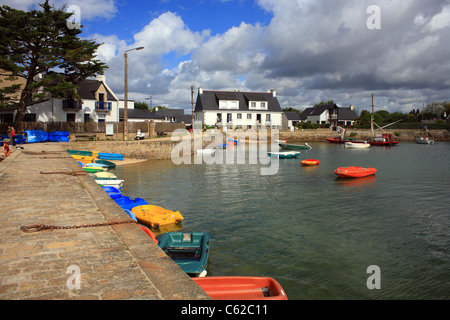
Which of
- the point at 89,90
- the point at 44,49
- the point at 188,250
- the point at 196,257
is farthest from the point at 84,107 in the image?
the point at 196,257

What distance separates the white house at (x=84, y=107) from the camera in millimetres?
41344

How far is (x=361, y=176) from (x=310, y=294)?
2041 centimetres

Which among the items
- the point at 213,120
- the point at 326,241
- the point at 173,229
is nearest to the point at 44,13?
the point at 173,229

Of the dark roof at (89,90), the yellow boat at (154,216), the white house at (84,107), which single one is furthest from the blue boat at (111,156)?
the yellow boat at (154,216)

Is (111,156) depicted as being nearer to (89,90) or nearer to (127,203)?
(89,90)

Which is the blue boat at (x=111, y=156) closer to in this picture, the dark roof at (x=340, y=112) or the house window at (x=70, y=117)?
the house window at (x=70, y=117)

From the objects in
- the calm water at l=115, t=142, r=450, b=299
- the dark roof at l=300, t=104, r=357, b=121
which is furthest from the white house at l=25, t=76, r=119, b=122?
the dark roof at l=300, t=104, r=357, b=121

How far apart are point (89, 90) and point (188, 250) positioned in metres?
43.4

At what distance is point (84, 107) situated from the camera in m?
44.8

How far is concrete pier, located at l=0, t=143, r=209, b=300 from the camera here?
4496 millimetres

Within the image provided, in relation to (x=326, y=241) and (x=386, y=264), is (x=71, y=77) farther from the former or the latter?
(x=386, y=264)

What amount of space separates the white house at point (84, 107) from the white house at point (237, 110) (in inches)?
998

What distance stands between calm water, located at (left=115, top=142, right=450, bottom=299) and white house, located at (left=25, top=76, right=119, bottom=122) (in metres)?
21.6

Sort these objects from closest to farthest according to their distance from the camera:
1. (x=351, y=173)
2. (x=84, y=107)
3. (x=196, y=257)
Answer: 1. (x=196, y=257)
2. (x=351, y=173)
3. (x=84, y=107)
